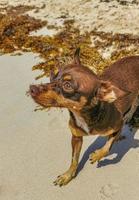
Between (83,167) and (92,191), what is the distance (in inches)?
23.0

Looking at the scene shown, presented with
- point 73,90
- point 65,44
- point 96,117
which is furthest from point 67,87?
point 65,44

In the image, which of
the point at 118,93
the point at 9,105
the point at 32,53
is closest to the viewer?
the point at 118,93

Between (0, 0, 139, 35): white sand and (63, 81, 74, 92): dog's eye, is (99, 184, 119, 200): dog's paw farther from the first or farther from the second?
(0, 0, 139, 35): white sand

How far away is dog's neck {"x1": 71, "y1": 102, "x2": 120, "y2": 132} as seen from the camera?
5.98 metres

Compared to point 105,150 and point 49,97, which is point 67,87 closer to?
point 49,97

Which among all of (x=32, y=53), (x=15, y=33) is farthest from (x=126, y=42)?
(x=15, y=33)

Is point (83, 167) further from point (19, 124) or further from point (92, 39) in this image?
point (92, 39)

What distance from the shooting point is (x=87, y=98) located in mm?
5688

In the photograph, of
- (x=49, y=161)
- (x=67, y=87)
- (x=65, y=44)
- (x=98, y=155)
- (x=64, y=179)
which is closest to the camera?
(x=67, y=87)

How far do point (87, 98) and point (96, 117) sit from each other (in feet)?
1.64

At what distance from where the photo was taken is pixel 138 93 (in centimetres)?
761

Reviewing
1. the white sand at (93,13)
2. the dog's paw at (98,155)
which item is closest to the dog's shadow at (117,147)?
the dog's paw at (98,155)

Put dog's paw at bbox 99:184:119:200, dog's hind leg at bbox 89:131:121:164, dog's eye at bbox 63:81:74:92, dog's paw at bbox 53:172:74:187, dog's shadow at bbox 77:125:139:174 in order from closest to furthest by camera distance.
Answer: dog's eye at bbox 63:81:74:92 → dog's paw at bbox 99:184:119:200 → dog's hind leg at bbox 89:131:121:164 → dog's paw at bbox 53:172:74:187 → dog's shadow at bbox 77:125:139:174

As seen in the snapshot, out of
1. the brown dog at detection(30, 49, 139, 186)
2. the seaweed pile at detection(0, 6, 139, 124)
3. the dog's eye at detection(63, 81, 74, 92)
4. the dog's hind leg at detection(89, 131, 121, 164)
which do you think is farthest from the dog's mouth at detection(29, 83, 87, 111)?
the seaweed pile at detection(0, 6, 139, 124)
